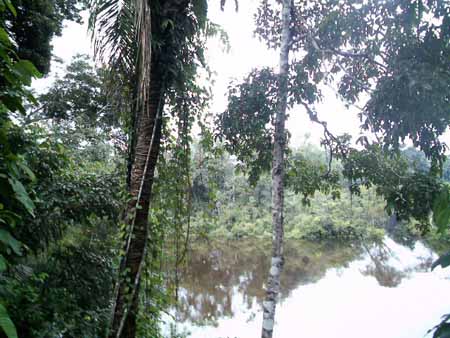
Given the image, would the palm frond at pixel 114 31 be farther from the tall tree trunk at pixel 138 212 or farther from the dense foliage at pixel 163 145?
the tall tree trunk at pixel 138 212

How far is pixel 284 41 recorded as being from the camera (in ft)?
11.8

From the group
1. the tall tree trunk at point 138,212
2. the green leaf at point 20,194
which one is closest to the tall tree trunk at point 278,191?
the tall tree trunk at point 138,212

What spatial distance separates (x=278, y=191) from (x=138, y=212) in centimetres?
178

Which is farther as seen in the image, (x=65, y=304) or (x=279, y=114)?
(x=279, y=114)

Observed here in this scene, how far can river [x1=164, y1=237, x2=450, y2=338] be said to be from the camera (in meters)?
5.10

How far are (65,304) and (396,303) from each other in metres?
5.91

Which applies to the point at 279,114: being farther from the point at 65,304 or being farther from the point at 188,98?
the point at 65,304

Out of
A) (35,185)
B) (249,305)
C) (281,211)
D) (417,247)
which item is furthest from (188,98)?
(417,247)

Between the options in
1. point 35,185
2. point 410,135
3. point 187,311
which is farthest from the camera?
point 187,311

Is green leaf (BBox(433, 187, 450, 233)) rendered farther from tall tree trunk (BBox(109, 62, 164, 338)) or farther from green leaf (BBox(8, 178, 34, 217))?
tall tree trunk (BBox(109, 62, 164, 338))

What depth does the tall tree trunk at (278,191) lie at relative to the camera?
3.16 meters

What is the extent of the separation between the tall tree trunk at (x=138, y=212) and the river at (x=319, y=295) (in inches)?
32.8

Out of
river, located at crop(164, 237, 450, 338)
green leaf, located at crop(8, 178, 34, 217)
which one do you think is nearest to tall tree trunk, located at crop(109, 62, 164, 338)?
river, located at crop(164, 237, 450, 338)

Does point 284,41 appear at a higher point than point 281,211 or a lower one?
higher
